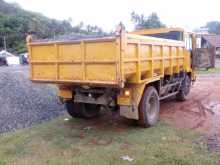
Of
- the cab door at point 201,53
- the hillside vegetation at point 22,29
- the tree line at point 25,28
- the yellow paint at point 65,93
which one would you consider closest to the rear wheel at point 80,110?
the yellow paint at point 65,93

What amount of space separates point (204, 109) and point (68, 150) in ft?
16.4

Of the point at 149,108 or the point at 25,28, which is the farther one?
the point at 25,28

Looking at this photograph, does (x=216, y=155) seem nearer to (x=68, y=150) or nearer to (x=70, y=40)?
(x=68, y=150)

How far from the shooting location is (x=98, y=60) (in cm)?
562

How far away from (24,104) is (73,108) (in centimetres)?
164

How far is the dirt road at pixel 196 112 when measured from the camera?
702cm

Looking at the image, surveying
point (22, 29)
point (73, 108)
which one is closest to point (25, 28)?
point (22, 29)

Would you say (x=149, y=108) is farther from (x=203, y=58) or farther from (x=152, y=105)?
(x=203, y=58)

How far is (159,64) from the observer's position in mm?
7277

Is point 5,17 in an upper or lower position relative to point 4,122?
upper

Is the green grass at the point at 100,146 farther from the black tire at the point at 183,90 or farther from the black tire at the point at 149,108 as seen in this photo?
the black tire at the point at 183,90

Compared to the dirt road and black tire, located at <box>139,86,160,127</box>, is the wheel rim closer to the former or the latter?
black tire, located at <box>139,86,160,127</box>

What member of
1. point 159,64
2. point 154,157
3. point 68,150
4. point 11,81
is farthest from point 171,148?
point 11,81

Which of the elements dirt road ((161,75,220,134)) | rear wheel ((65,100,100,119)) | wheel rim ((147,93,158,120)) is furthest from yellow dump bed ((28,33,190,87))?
dirt road ((161,75,220,134))
